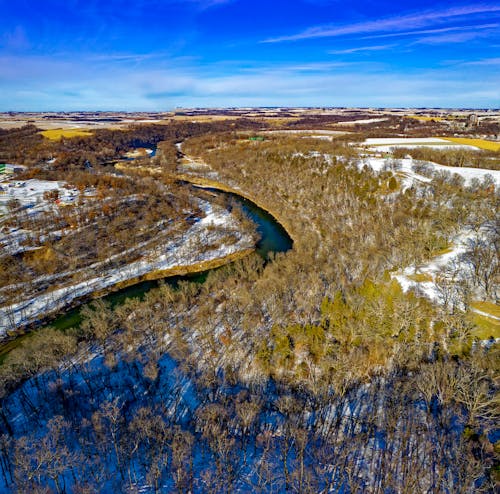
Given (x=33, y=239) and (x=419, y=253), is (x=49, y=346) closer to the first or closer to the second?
(x=33, y=239)

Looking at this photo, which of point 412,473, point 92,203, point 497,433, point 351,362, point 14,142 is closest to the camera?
point 412,473

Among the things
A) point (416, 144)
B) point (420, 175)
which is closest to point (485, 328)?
point (420, 175)

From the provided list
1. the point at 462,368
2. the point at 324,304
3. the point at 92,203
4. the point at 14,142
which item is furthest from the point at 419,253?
the point at 14,142

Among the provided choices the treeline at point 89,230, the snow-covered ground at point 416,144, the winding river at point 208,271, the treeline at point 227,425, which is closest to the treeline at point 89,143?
the treeline at point 89,230

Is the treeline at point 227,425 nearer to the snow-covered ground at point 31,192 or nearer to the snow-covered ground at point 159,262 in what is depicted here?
the snow-covered ground at point 159,262

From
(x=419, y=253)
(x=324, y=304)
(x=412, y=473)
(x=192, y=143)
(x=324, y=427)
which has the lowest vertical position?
(x=324, y=427)

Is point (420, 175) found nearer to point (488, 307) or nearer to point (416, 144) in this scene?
point (416, 144)

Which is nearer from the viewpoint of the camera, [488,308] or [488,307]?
[488,308]

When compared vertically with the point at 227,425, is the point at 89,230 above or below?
above
